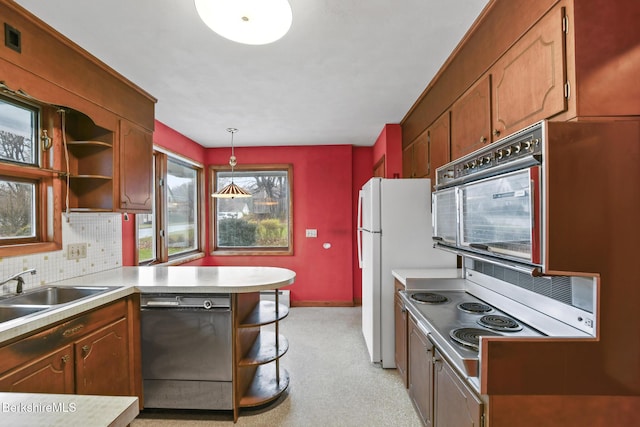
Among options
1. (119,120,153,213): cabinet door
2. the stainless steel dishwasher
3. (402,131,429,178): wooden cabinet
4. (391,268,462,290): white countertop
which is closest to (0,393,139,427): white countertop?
the stainless steel dishwasher

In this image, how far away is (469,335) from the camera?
130cm

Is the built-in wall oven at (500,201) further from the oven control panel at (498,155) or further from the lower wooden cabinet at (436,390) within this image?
the lower wooden cabinet at (436,390)

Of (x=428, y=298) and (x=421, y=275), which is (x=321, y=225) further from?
(x=428, y=298)

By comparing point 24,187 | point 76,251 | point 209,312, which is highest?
point 24,187

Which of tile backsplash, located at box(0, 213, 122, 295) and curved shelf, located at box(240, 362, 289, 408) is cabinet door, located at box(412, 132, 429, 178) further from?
tile backsplash, located at box(0, 213, 122, 295)

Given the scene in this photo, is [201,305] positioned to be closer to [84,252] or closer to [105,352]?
[105,352]

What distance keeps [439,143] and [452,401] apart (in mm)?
1842

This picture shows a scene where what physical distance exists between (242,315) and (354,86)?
2033mm

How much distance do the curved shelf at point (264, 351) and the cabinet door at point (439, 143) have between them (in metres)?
1.88

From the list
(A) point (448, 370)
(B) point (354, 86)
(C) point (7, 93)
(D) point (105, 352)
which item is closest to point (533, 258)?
(A) point (448, 370)

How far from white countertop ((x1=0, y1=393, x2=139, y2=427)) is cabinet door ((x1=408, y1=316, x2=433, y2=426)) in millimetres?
1408

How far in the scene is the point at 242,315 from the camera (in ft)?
6.93

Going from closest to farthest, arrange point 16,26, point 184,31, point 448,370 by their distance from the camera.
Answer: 1. point 448,370
2. point 16,26
3. point 184,31

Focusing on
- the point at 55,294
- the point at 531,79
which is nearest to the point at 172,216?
the point at 55,294
